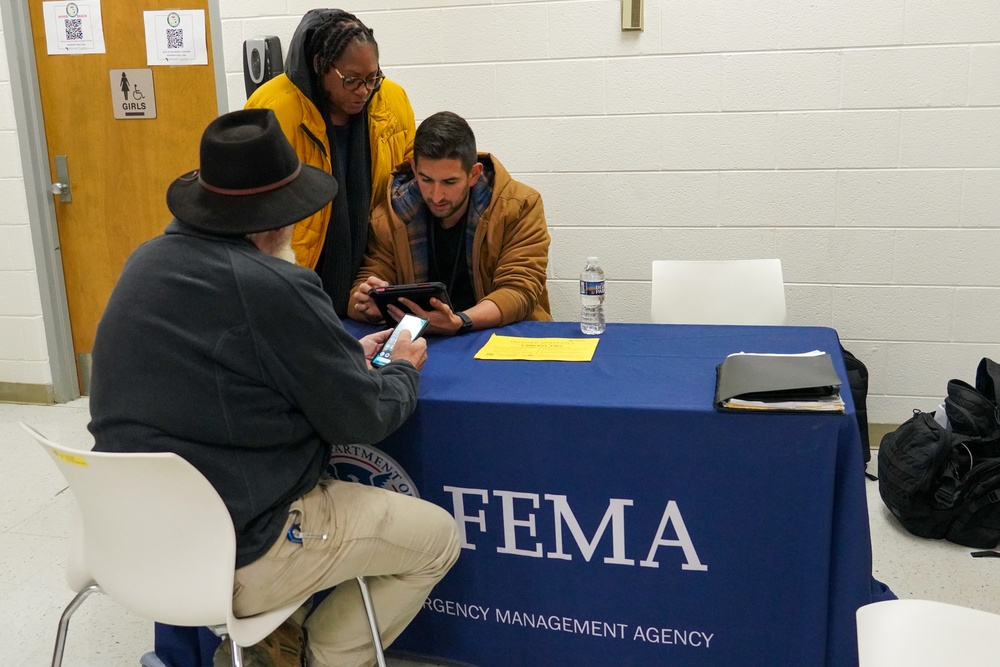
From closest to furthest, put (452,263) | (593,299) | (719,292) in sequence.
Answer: (593,299), (452,263), (719,292)

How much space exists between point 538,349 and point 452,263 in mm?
565

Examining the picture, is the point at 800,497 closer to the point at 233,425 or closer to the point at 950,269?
the point at 233,425

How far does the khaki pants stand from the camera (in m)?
1.58

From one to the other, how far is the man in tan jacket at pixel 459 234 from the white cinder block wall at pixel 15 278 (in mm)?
2114

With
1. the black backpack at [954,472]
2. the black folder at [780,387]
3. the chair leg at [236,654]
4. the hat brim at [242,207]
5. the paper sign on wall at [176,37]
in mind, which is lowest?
the black backpack at [954,472]

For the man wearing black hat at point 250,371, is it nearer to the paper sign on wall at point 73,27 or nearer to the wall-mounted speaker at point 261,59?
the wall-mounted speaker at point 261,59

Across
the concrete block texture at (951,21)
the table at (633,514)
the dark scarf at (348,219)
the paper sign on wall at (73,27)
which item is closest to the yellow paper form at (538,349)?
the table at (633,514)

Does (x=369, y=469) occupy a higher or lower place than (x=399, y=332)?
lower

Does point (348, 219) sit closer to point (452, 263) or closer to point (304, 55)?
point (452, 263)

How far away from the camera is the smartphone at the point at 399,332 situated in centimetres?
199

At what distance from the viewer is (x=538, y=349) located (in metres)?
2.11

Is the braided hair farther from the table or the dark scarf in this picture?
the table

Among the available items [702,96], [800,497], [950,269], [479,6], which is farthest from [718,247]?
[800,497]

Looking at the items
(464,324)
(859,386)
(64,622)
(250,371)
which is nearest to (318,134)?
(464,324)
